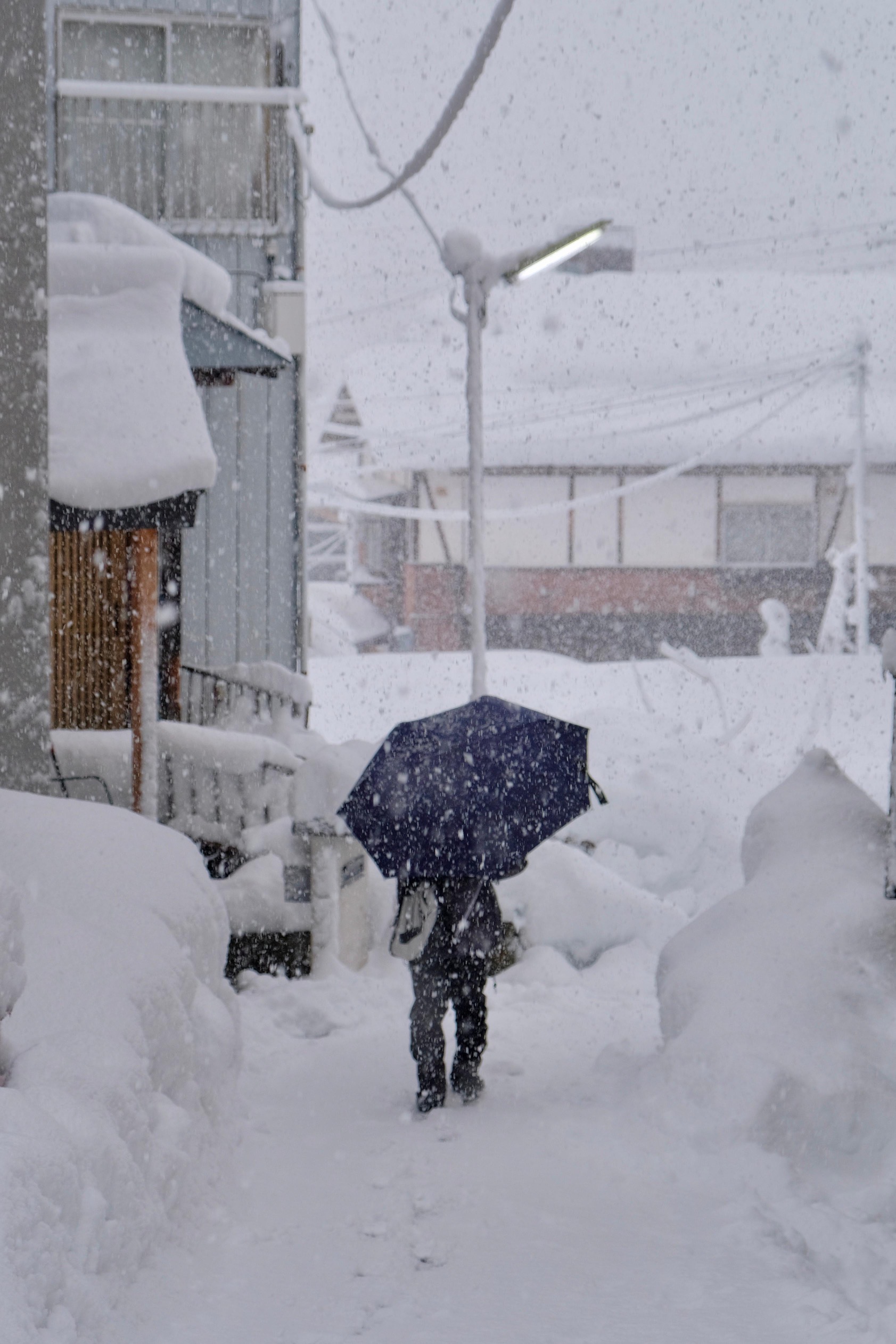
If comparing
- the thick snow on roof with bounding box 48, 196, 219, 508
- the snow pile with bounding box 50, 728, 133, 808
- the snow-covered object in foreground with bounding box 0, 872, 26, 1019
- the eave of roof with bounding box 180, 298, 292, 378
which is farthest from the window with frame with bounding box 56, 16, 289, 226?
the snow-covered object in foreground with bounding box 0, 872, 26, 1019

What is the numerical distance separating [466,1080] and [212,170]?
954cm

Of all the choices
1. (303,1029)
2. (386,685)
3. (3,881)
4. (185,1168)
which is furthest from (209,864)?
(386,685)

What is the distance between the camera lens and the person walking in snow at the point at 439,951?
4.94m

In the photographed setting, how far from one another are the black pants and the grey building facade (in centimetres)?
713

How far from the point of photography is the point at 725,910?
17.8 feet

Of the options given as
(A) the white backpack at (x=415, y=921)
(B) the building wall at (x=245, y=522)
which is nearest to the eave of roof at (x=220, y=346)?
(B) the building wall at (x=245, y=522)

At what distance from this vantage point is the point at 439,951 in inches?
195

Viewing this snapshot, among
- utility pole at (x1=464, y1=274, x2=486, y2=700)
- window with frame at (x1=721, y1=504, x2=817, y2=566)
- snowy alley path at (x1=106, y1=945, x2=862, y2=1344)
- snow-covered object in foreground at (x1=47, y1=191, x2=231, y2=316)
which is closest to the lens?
snowy alley path at (x1=106, y1=945, x2=862, y2=1344)

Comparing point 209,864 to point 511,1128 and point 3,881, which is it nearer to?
point 511,1128

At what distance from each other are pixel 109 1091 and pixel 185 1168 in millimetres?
635

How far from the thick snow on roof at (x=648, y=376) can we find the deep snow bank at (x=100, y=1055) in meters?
22.8

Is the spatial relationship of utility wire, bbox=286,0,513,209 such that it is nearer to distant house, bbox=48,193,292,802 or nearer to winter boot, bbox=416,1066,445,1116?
distant house, bbox=48,193,292,802

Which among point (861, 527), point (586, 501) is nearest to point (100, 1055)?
point (586, 501)

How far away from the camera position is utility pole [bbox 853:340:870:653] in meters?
25.3
